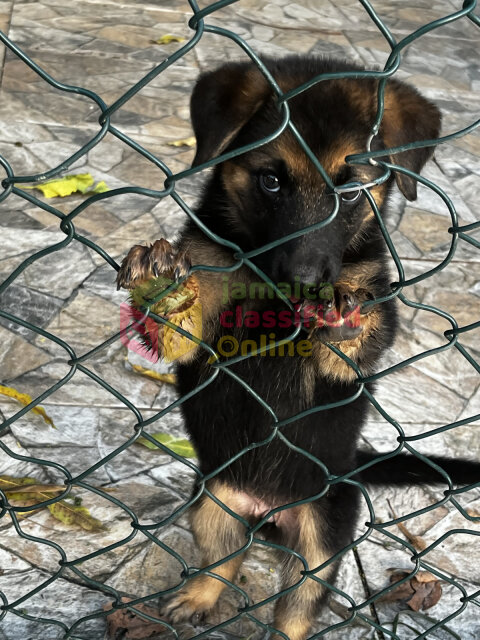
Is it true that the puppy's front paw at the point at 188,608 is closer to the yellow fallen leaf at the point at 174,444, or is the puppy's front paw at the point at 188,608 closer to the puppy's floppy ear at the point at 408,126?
the yellow fallen leaf at the point at 174,444

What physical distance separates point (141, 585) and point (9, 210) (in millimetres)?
2670

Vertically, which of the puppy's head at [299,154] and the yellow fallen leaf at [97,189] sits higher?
the puppy's head at [299,154]

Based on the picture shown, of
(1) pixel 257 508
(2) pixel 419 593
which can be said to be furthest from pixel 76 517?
(2) pixel 419 593

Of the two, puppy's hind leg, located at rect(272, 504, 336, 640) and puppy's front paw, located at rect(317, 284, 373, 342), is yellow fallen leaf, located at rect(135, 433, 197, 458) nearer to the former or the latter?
puppy's hind leg, located at rect(272, 504, 336, 640)

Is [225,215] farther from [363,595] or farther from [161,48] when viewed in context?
[161,48]

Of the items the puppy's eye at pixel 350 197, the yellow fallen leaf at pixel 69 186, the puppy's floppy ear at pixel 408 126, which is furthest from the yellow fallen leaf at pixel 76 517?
the yellow fallen leaf at pixel 69 186

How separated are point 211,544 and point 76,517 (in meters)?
0.59

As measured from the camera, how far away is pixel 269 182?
7.99 feet

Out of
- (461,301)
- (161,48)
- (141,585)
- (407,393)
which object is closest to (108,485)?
(141,585)

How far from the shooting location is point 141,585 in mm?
2793

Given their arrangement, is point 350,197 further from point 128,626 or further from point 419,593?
point 128,626

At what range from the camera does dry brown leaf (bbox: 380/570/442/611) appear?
2799 millimetres

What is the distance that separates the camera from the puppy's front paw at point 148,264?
1899 millimetres

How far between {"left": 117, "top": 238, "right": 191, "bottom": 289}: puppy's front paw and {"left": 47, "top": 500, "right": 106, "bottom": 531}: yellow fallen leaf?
1383mm
